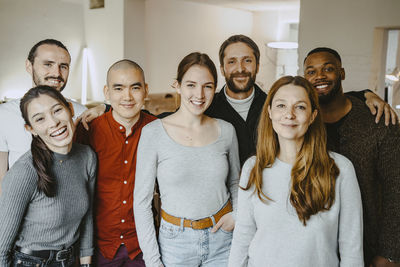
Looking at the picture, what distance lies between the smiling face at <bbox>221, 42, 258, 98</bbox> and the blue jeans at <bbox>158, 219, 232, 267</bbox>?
2.91 ft

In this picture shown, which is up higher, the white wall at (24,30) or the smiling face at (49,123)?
the white wall at (24,30)

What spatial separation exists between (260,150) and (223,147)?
243mm

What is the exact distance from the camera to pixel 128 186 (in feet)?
5.73

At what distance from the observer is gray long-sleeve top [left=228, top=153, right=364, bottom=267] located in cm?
129

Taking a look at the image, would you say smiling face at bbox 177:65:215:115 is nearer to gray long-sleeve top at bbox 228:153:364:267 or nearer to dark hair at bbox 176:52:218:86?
dark hair at bbox 176:52:218:86

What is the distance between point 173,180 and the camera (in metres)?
1.56

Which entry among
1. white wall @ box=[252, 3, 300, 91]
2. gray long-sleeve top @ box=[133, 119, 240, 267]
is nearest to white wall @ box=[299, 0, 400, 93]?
gray long-sleeve top @ box=[133, 119, 240, 267]

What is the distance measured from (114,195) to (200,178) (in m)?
0.47

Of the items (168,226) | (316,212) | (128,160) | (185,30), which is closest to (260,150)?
(316,212)

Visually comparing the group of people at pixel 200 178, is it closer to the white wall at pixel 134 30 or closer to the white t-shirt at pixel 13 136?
the white t-shirt at pixel 13 136

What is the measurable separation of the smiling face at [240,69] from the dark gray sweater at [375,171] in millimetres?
613

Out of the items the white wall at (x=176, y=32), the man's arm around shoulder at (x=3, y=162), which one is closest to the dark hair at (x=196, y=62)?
the man's arm around shoulder at (x=3, y=162)

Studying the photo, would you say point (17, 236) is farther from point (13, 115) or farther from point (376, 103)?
point (376, 103)

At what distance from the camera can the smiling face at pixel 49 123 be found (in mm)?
1497
